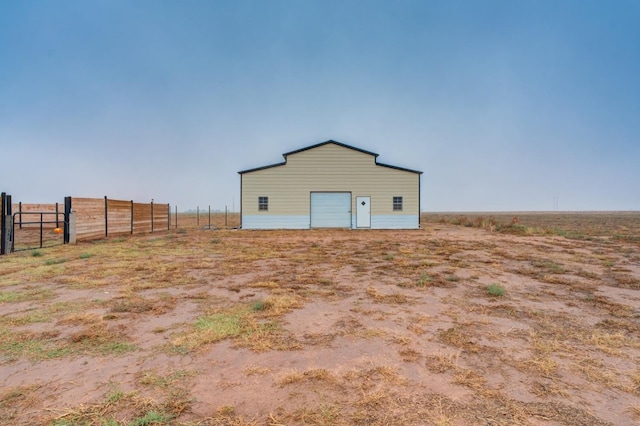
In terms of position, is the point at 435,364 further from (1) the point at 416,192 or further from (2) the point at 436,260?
(1) the point at 416,192

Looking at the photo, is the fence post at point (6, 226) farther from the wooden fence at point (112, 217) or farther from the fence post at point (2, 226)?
the wooden fence at point (112, 217)

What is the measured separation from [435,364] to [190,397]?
245 cm

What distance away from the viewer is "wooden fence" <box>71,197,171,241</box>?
14.4 meters

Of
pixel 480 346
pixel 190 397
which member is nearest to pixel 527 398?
pixel 480 346

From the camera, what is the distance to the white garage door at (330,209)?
2195cm

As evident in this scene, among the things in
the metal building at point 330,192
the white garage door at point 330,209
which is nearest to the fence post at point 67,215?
the metal building at point 330,192

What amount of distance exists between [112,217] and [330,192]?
44.0 feet

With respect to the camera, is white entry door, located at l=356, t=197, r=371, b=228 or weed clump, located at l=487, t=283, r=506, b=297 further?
white entry door, located at l=356, t=197, r=371, b=228

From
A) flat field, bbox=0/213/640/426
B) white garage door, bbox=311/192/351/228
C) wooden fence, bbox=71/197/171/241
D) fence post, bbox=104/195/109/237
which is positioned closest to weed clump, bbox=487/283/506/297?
flat field, bbox=0/213/640/426

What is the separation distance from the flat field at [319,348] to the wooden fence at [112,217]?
7.81 meters

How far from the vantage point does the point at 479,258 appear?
10070mm

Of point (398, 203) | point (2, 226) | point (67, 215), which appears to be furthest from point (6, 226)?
point (398, 203)

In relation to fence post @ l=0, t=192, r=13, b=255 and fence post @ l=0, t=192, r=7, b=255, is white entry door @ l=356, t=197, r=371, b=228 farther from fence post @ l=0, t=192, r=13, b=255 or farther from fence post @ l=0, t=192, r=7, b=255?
fence post @ l=0, t=192, r=7, b=255

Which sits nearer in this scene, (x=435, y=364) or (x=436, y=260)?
(x=435, y=364)
